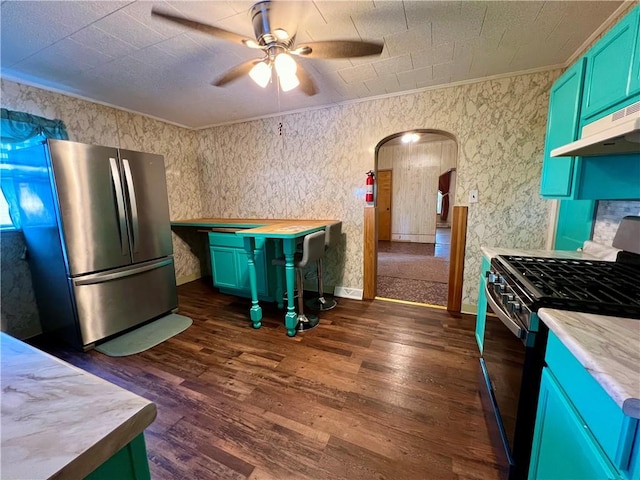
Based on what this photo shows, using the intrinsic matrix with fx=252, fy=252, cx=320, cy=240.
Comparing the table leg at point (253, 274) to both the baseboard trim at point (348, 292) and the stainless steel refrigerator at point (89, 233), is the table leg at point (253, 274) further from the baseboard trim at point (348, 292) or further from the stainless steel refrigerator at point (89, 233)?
the baseboard trim at point (348, 292)

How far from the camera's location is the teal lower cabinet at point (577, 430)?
57cm

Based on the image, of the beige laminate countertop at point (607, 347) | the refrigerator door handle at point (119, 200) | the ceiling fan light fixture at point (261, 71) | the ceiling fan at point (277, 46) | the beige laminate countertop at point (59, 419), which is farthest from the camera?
the refrigerator door handle at point (119, 200)

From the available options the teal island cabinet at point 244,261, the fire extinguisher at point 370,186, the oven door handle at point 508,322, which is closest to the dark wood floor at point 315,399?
the teal island cabinet at point 244,261

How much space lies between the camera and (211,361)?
2008 mm

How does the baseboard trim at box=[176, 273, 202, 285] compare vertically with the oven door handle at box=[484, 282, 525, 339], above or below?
below

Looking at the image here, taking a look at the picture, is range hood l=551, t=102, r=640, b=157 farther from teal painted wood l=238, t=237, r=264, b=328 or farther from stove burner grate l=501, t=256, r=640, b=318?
teal painted wood l=238, t=237, r=264, b=328

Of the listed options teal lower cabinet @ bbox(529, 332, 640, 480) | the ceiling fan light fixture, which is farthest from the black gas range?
the ceiling fan light fixture

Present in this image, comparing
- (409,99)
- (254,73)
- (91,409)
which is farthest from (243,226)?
(91,409)

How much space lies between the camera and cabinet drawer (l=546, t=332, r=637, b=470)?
1.86 ft

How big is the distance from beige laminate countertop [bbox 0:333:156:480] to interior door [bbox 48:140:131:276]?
1880 mm

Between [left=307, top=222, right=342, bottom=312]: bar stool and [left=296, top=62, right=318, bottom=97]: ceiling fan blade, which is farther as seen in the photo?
[left=307, top=222, right=342, bottom=312]: bar stool

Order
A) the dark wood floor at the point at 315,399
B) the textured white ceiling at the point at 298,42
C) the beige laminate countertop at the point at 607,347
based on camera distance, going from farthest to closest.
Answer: the textured white ceiling at the point at 298,42, the dark wood floor at the point at 315,399, the beige laminate countertop at the point at 607,347

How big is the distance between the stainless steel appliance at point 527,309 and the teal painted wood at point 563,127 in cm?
37

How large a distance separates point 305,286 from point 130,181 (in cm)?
228
